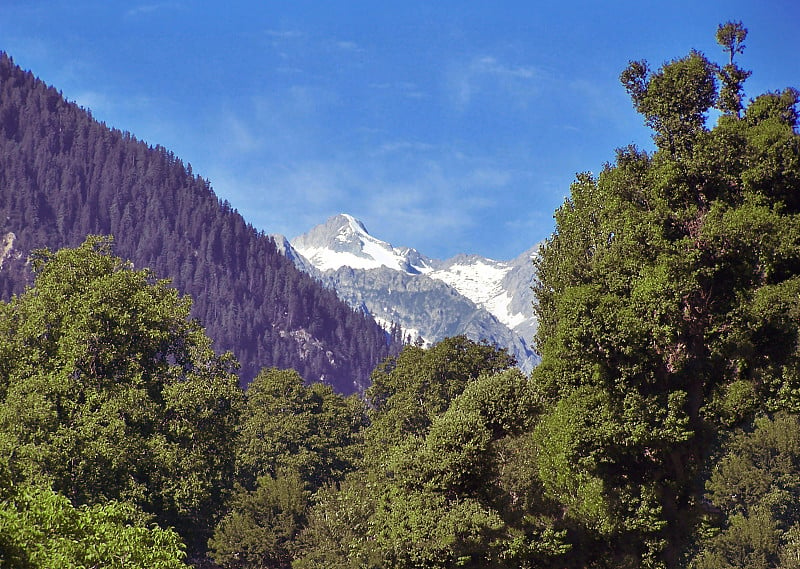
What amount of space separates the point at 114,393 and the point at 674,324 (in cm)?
2578

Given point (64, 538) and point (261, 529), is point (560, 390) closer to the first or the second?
point (64, 538)

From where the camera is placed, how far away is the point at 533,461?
35.4 metres

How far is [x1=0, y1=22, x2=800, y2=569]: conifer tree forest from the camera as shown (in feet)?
95.6

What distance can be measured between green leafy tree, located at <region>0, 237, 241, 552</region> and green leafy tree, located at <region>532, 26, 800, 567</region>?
18.3 m

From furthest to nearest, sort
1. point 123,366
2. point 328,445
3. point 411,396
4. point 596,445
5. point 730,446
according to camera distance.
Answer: point 328,445 → point 730,446 → point 411,396 → point 123,366 → point 596,445

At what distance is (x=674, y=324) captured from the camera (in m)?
29.6

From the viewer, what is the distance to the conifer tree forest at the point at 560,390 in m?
29.1

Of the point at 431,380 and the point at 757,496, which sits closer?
the point at 431,380

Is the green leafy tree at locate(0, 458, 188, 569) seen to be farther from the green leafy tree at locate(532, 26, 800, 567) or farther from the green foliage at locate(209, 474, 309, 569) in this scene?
the green foliage at locate(209, 474, 309, 569)

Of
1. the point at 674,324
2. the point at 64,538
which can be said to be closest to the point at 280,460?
the point at 674,324

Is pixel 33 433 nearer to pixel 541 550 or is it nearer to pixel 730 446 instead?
pixel 541 550

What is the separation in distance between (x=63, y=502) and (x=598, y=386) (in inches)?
681

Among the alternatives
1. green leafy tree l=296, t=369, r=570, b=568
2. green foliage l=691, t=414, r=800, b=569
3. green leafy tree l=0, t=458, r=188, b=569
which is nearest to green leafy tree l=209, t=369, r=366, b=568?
green foliage l=691, t=414, r=800, b=569

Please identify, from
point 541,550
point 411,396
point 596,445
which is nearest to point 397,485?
point 541,550
